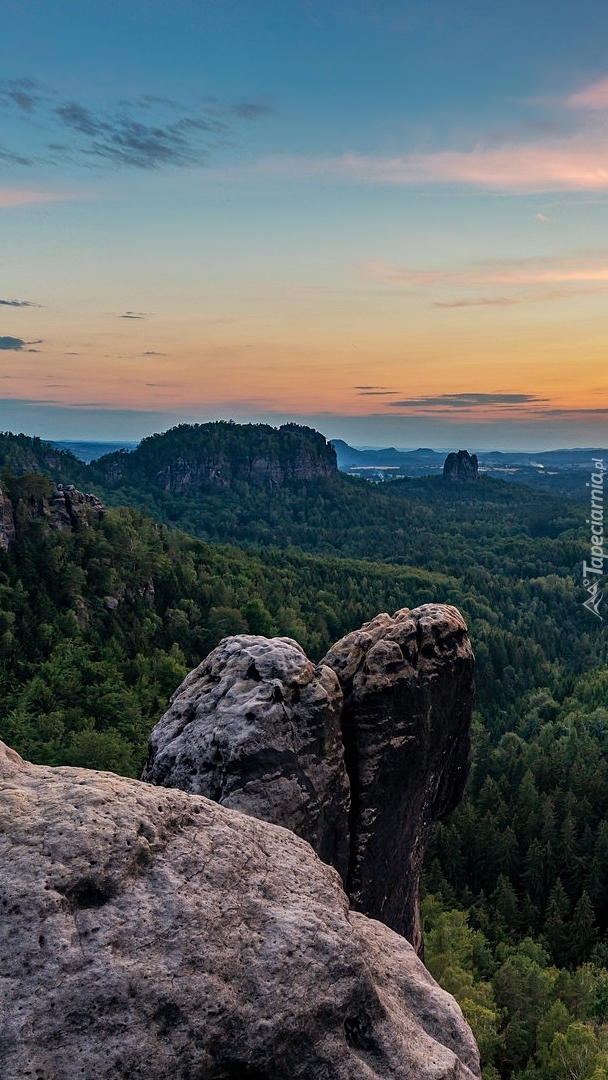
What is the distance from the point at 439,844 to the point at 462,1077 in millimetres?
66672

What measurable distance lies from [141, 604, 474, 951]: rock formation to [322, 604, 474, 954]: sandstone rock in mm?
40

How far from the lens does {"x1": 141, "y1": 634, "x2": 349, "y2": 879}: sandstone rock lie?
15422 mm

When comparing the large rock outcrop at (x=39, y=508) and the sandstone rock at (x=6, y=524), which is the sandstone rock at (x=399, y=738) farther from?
the large rock outcrop at (x=39, y=508)

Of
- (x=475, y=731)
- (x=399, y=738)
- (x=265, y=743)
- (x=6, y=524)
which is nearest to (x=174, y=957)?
(x=265, y=743)

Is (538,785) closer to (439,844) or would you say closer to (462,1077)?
(439,844)

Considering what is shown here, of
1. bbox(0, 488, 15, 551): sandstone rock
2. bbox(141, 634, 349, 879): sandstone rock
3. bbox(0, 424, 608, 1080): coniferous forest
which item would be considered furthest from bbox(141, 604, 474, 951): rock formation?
bbox(0, 488, 15, 551): sandstone rock

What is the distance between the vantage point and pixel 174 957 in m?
7.74

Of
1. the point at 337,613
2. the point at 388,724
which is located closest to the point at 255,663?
the point at 388,724

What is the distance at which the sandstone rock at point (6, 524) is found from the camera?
8525 centimetres

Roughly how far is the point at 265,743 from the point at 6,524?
3152 inches

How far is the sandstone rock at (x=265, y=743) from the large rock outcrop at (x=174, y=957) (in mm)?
5426

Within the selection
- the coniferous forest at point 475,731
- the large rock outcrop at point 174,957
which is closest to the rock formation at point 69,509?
the coniferous forest at point 475,731

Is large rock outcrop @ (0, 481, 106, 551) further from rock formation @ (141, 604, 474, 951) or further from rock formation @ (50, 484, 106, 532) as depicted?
rock formation @ (141, 604, 474, 951)

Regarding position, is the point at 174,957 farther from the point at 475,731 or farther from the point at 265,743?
the point at 475,731
